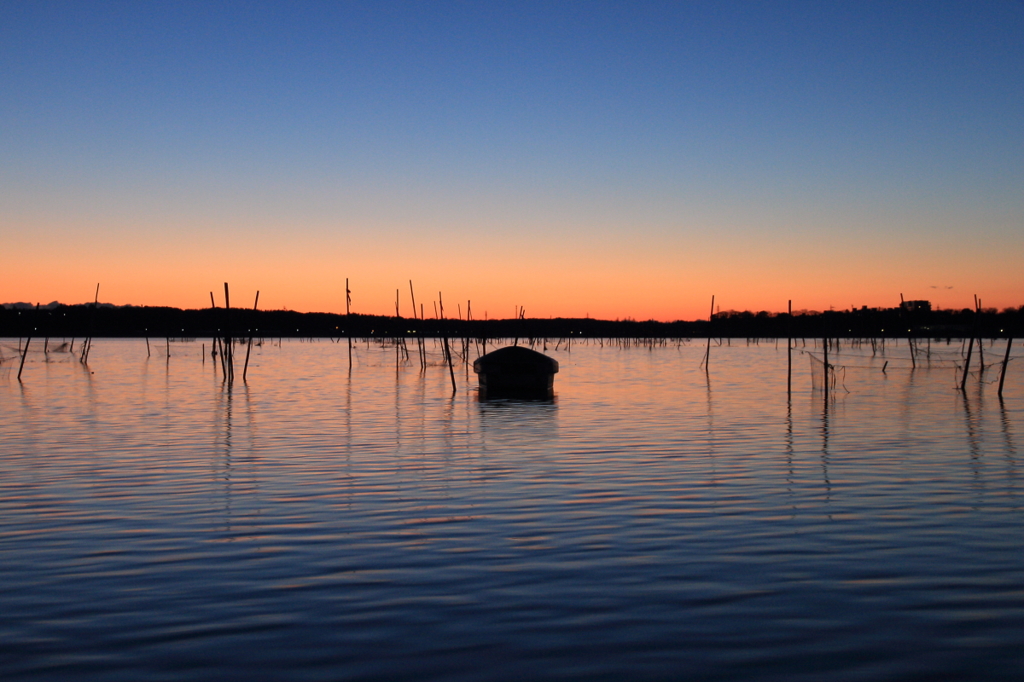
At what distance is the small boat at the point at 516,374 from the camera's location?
38.8 m

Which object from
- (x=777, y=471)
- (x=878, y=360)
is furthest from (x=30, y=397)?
(x=878, y=360)

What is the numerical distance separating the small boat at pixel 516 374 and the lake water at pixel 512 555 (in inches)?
607

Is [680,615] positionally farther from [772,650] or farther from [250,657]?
[250,657]

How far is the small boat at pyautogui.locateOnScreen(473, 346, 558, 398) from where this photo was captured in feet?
127

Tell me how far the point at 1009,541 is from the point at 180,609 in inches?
360

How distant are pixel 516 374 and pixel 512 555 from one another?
29.4m

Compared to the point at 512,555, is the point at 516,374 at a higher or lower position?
higher

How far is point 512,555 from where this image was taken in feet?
31.8

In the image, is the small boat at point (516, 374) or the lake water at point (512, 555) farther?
the small boat at point (516, 374)

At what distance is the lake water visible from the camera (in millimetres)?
6508

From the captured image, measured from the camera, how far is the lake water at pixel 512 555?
21.4 feet

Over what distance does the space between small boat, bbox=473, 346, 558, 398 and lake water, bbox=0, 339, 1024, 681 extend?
15425 millimetres

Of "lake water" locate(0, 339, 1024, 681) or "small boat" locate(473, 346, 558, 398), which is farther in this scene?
"small boat" locate(473, 346, 558, 398)

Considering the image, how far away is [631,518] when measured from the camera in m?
11.8
